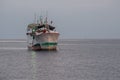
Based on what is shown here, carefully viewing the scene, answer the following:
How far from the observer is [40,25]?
15812cm

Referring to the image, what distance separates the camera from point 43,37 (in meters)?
145

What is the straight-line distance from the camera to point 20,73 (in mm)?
79688

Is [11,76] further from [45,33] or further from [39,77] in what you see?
[45,33]

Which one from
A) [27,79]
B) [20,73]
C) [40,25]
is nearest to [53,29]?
[40,25]

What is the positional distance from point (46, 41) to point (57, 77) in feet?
236

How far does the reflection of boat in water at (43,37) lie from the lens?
476ft

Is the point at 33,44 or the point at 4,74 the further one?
the point at 33,44

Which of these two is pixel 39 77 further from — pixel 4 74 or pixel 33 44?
pixel 33 44

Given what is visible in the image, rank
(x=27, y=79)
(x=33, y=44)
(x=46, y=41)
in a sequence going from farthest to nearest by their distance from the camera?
(x=33, y=44) → (x=46, y=41) → (x=27, y=79)

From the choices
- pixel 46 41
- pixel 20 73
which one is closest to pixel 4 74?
pixel 20 73

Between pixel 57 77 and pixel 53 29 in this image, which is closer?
pixel 57 77

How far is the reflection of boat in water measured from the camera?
476 feet

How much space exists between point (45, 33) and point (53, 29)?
864cm

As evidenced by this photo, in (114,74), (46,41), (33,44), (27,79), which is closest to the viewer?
(27,79)
